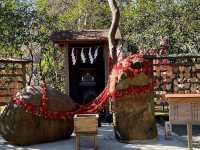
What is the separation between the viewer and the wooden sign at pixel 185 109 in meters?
6.88

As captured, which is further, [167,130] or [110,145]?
[167,130]

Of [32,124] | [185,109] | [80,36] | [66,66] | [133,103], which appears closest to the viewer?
[185,109]

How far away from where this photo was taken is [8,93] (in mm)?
11516

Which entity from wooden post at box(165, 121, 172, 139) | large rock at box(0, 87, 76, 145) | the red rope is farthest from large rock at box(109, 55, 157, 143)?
large rock at box(0, 87, 76, 145)

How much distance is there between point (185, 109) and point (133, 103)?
4.05 ft

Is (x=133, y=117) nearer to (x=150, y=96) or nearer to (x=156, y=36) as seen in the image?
(x=150, y=96)

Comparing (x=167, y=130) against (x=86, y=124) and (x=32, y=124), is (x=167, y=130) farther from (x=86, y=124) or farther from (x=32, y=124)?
(x=32, y=124)

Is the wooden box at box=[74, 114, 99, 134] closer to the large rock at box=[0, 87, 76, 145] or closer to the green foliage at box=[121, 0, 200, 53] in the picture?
the large rock at box=[0, 87, 76, 145]

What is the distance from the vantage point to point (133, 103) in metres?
7.87

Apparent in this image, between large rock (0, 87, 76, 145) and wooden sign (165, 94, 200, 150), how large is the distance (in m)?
2.11

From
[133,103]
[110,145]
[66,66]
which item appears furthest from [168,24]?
[110,145]

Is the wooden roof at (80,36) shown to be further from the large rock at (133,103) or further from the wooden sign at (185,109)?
the wooden sign at (185,109)

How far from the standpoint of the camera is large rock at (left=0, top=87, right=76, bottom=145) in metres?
7.59

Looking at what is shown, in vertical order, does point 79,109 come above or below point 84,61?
below
